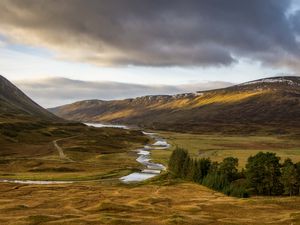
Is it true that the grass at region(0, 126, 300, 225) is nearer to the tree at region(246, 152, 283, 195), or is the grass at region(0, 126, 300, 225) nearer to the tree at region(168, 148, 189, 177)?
the tree at region(168, 148, 189, 177)

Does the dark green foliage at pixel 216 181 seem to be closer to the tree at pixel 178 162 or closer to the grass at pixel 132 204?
the grass at pixel 132 204

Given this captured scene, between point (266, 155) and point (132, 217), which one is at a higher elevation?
point (266, 155)

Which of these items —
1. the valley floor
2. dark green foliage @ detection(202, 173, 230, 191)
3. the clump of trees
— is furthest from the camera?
dark green foliage @ detection(202, 173, 230, 191)

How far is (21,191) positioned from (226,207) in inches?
2258

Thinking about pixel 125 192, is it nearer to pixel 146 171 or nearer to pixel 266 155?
pixel 266 155

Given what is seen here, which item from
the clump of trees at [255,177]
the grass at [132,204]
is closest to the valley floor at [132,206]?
the grass at [132,204]

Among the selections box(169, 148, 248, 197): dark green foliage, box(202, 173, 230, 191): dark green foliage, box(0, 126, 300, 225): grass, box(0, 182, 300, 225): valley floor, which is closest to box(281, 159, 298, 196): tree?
box(169, 148, 248, 197): dark green foliage

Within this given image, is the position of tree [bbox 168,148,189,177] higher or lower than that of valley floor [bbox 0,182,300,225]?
higher

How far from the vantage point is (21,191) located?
121062 mm

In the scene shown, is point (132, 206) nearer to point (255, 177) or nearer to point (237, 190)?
point (237, 190)

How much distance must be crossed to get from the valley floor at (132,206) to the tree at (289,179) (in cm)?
1976

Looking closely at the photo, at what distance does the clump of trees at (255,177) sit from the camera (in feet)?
422

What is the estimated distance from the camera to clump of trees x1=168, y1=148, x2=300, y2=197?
422 feet

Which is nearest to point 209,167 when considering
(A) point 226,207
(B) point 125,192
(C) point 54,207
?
(B) point 125,192
